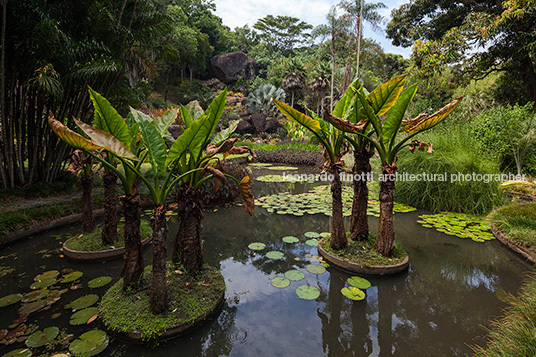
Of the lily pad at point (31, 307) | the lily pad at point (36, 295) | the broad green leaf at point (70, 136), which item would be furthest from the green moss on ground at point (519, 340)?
the lily pad at point (36, 295)

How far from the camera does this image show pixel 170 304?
2.20m

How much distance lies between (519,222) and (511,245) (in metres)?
0.71

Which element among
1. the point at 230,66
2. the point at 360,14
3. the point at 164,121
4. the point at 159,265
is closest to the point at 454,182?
the point at 164,121

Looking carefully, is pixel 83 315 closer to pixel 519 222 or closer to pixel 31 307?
pixel 31 307

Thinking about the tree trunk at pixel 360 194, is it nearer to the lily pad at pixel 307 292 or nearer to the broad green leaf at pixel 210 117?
the lily pad at pixel 307 292

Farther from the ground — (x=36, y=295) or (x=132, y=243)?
(x=132, y=243)

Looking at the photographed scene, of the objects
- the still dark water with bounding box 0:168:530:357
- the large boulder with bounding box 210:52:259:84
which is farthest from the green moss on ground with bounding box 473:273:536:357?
the large boulder with bounding box 210:52:259:84

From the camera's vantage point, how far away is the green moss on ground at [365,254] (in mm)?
3066

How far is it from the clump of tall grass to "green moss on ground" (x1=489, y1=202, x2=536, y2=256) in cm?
83

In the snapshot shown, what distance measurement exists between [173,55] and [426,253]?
8.03 m

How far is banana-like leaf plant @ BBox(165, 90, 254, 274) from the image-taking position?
210 cm

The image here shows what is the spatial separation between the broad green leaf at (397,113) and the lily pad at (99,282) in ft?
11.7

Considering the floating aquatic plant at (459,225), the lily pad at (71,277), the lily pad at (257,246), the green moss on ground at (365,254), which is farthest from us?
the floating aquatic plant at (459,225)

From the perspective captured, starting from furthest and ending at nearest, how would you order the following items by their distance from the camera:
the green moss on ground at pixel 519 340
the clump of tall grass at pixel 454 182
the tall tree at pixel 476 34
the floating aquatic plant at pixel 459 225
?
the tall tree at pixel 476 34, the clump of tall grass at pixel 454 182, the floating aquatic plant at pixel 459 225, the green moss on ground at pixel 519 340
